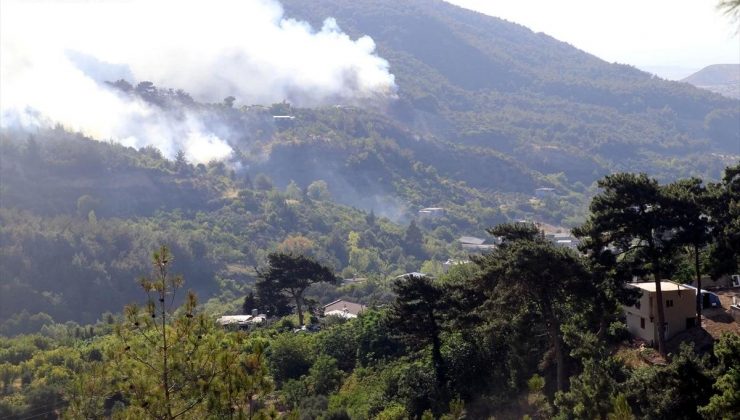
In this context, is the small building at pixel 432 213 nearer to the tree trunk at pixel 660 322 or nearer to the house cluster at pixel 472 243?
the house cluster at pixel 472 243

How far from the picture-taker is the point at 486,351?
30.4 metres

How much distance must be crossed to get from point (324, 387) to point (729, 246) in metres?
16.4

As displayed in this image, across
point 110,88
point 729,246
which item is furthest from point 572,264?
point 110,88

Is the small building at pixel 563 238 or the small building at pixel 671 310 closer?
the small building at pixel 671 310

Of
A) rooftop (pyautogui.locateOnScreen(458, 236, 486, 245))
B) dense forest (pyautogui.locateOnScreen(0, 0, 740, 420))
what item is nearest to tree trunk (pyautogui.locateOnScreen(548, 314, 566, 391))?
dense forest (pyautogui.locateOnScreen(0, 0, 740, 420))

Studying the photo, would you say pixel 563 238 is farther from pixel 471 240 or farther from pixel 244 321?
pixel 244 321

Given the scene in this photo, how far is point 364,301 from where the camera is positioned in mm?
76375

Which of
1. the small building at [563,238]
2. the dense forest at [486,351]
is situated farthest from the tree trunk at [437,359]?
the small building at [563,238]

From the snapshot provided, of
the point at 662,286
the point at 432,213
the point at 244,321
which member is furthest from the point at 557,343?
the point at 432,213

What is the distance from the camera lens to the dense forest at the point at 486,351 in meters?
14.5

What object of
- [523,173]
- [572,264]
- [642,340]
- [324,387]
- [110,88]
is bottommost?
[324,387]

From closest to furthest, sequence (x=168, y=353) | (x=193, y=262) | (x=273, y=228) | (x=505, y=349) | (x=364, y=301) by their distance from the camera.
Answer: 1. (x=168, y=353)
2. (x=505, y=349)
3. (x=364, y=301)
4. (x=193, y=262)
5. (x=273, y=228)

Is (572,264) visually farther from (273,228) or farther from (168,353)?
(273,228)

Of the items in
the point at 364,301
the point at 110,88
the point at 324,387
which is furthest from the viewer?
the point at 110,88
